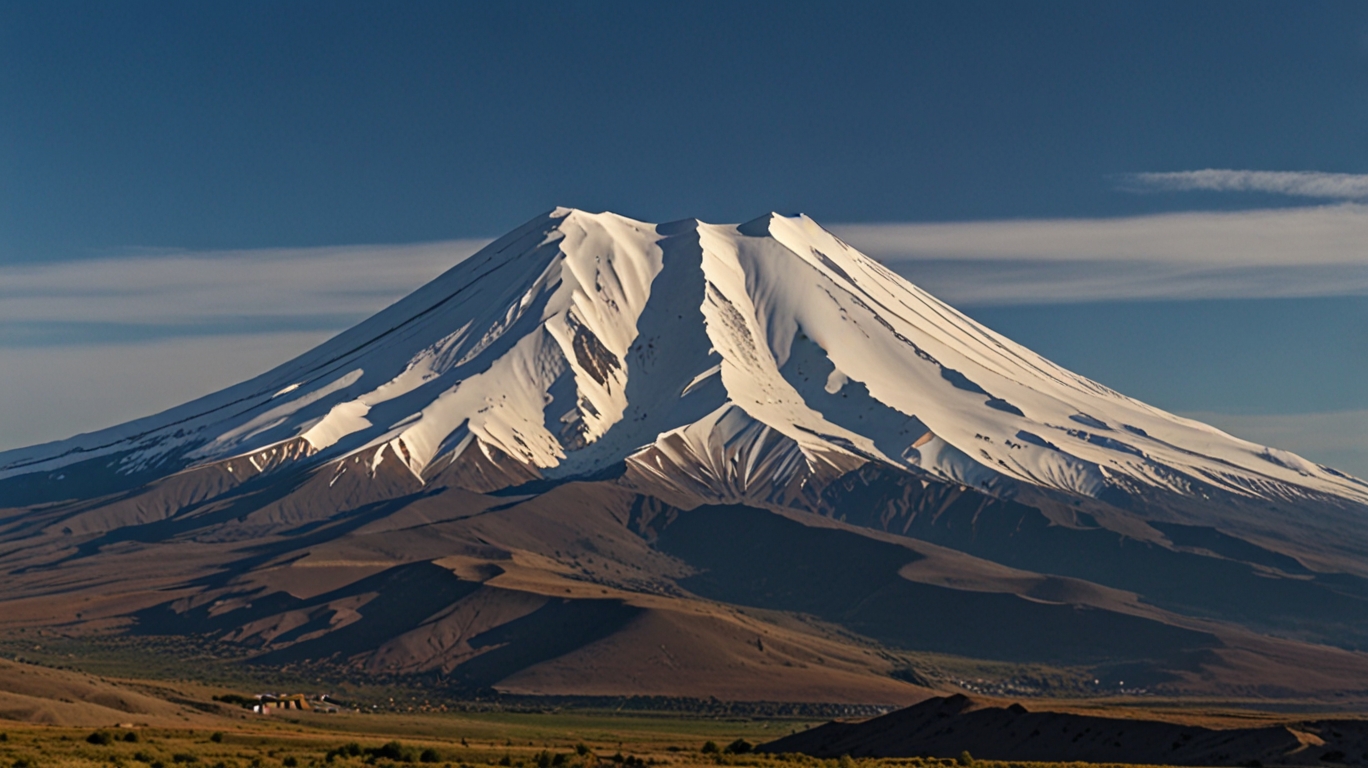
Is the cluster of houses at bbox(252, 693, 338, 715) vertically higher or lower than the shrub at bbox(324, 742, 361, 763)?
lower

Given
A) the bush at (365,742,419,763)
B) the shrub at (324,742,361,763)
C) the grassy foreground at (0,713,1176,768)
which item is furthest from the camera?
the bush at (365,742,419,763)

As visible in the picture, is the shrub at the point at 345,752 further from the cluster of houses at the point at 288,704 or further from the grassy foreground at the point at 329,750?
the cluster of houses at the point at 288,704

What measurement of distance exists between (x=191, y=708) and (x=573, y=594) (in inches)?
2891

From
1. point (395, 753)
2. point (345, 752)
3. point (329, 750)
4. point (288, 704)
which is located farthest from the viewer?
point (288, 704)

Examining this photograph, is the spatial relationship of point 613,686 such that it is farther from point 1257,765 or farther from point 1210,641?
point 1257,765

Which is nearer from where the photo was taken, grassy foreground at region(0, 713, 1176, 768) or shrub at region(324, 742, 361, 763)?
grassy foreground at region(0, 713, 1176, 768)

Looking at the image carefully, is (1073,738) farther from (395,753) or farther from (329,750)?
(329,750)

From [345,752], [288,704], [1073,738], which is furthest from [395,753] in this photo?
[288,704]

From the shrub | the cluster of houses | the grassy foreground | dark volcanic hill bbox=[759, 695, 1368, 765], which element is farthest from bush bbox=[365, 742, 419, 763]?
the cluster of houses

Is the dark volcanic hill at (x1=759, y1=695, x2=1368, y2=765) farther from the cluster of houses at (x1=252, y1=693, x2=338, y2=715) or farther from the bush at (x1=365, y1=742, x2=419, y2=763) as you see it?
the cluster of houses at (x1=252, y1=693, x2=338, y2=715)

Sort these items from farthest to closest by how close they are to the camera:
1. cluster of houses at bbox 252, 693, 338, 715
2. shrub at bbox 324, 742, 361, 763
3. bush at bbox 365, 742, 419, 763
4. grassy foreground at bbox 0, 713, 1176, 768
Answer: cluster of houses at bbox 252, 693, 338, 715 → bush at bbox 365, 742, 419, 763 → shrub at bbox 324, 742, 361, 763 → grassy foreground at bbox 0, 713, 1176, 768

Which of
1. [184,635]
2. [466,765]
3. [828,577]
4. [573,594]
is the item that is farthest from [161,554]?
[466,765]

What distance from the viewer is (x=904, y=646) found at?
168 m

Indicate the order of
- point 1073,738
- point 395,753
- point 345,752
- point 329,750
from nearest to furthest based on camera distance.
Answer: point 395,753 < point 345,752 < point 329,750 < point 1073,738
